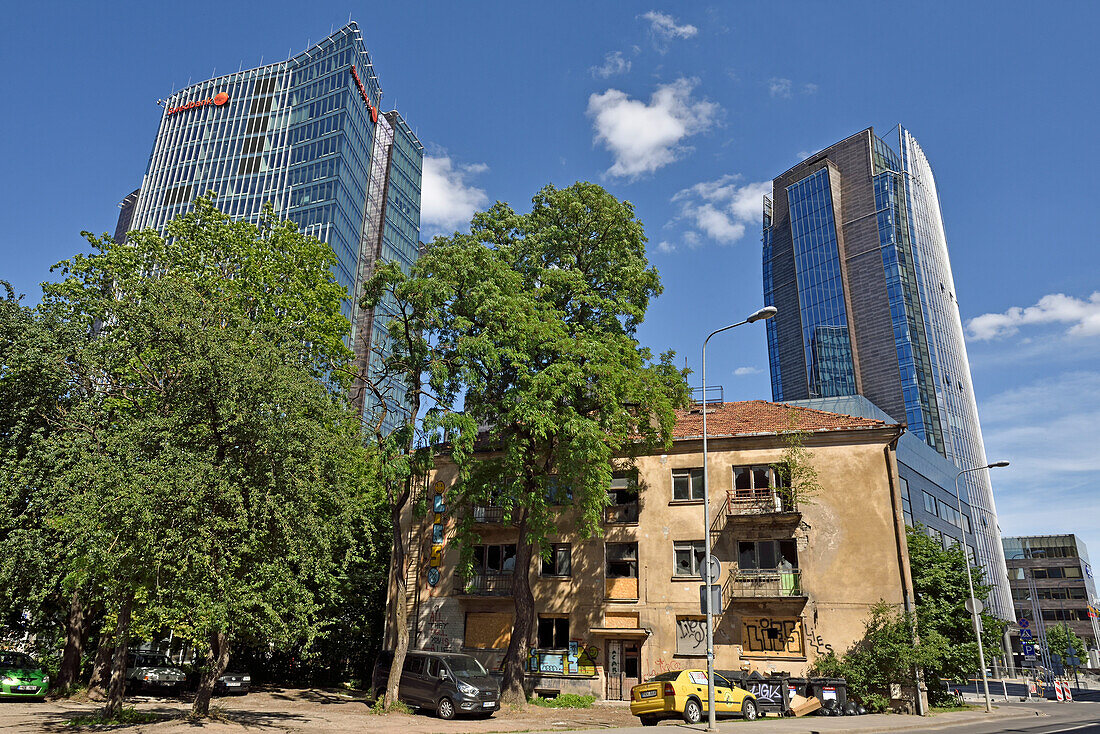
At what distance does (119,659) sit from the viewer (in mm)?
17891

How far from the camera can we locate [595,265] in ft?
95.2

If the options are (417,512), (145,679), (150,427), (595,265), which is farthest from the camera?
(417,512)

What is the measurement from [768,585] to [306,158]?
8486 centimetres

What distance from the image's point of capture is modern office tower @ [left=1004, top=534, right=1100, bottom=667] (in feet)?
358

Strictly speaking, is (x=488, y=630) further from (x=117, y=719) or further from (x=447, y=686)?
(x=117, y=719)

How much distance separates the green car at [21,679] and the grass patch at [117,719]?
303 inches

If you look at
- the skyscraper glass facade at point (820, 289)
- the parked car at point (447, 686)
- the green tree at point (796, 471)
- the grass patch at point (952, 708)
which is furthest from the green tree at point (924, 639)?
the skyscraper glass facade at point (820, 289)

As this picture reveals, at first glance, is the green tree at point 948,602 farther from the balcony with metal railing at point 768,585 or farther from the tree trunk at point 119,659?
the tree trunk at point 119,659

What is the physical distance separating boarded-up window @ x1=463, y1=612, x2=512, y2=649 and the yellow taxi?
32.0 ft

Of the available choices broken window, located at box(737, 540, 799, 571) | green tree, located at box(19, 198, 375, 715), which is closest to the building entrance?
broken window, located at box(737, 540, 799, 571)

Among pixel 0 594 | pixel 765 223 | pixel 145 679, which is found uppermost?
pixel 765 223

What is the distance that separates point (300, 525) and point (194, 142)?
323 ft

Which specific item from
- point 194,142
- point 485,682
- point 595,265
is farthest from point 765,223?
point 485,682

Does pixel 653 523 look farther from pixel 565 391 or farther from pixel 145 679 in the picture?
pixel 145 679
